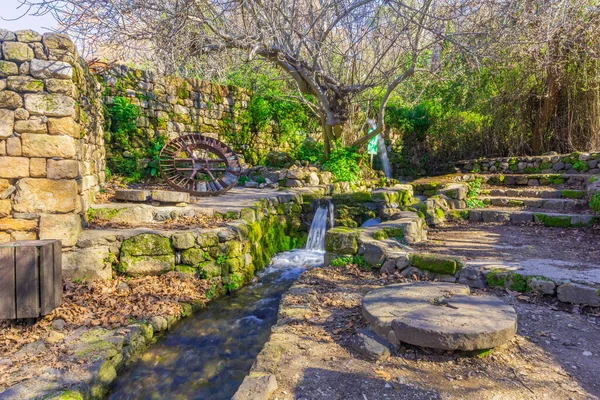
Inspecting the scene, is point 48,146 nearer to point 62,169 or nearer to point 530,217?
point 62,169

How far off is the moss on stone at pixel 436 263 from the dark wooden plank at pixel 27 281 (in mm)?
3518

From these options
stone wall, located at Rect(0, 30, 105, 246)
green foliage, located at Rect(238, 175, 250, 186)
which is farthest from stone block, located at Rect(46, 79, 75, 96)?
green foliage, located at Rect(238, 175, 250, 186)

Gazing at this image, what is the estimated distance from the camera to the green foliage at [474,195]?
7.27 m

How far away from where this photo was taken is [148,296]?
4070 mm

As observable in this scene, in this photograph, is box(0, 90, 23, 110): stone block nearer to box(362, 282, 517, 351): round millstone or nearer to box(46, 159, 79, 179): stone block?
box(46, 159, 79, 179): stone block

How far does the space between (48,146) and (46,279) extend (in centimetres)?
152

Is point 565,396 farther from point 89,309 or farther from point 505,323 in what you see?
point 89,309

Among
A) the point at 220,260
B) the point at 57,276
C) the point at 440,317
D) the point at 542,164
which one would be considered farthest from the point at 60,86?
the point at 542,164

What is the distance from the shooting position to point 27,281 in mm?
3156

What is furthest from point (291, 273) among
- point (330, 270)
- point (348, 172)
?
point (348, 172)

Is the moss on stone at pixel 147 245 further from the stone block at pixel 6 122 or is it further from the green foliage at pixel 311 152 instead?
the green foliage at pixel 311 152

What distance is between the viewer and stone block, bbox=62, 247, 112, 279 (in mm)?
4047

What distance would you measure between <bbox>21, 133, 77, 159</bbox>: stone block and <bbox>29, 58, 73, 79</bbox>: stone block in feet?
2.11

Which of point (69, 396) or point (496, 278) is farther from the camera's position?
point (496, 278)
